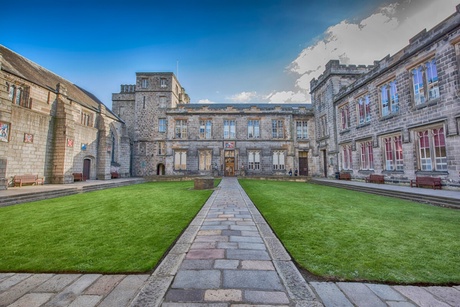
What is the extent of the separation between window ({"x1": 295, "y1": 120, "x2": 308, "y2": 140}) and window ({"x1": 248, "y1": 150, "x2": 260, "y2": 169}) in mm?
6141

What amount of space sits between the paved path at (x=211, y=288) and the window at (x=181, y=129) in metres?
24.5

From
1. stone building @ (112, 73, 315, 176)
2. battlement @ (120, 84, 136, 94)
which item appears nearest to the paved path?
stone building @ (112, 73, 315, 176)

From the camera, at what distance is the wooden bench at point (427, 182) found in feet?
34.3

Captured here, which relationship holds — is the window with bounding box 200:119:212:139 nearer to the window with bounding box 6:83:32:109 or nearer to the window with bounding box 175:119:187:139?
the window with bounding box 175:119:187:139

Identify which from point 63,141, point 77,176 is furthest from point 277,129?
point 77,176

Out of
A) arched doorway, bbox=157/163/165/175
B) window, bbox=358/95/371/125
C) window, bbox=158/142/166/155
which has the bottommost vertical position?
arched doorway, bbox=157/163/165/175

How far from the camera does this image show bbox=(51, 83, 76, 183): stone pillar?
1627cm

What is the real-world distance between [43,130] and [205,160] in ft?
52.1

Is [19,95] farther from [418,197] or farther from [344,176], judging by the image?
[344,176]

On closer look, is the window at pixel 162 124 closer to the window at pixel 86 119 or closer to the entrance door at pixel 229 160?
the window at pixel 86 119

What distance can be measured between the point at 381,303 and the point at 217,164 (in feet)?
78.8

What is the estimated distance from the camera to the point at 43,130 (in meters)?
15.7

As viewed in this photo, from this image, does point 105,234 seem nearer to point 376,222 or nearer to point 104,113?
point 376,222

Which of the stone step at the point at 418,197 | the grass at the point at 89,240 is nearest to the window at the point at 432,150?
the stone step at the point at 418,197
